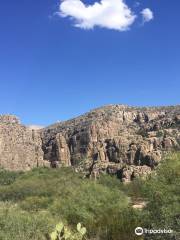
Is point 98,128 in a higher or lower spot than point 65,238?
higher

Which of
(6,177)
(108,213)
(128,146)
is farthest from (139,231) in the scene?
(128,146)

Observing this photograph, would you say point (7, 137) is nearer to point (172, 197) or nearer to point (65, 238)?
point (172, 197)

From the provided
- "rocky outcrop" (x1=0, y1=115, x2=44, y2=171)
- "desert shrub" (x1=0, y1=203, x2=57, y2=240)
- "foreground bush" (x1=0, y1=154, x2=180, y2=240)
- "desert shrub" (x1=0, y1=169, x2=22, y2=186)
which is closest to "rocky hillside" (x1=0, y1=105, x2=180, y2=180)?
"rocky outcrop" (x1=0, y1=115, x2=44, y2=171)

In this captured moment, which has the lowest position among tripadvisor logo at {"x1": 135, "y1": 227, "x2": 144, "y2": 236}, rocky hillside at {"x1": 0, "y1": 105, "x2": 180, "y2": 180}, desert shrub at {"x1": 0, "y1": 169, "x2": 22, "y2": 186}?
tripadvisor logo at {"x1": 135, "y1": 227, "x2": 144, "y2": 236}

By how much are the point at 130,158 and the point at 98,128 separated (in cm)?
4448

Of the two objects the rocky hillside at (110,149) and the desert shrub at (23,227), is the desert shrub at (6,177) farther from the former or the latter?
the desert shrub at (23,227)

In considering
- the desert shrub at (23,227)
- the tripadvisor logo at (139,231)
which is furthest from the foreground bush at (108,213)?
the tripadvisor logo at (139,231)

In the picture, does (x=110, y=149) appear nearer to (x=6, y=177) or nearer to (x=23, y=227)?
(x=6, y=177)

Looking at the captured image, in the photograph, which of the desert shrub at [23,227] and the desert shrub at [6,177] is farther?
the desert shrub at [6,177]

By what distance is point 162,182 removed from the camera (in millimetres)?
28844

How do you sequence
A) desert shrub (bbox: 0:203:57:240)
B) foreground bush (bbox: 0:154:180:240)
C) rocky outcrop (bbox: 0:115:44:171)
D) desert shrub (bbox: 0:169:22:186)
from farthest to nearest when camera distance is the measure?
1. rocky outcrop (bbox: 0:115:44:171)
2. desert shrub (bbox: 0:169:22:186)
3. foreground bush (bbox: 0:154:180:240)
4. desert shrub (bbox: 0:203:57:240)

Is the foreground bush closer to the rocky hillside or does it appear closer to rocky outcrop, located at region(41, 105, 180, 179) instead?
rocky outcrop, located at region(41, 105, 180, 179)

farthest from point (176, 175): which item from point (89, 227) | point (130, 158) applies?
point (130, 158)

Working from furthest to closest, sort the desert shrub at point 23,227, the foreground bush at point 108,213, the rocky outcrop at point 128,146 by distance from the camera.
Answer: the rocky outcrop at point 128,146 < the foreground bush at point 108,213 < the desert shrub at point 23,227
